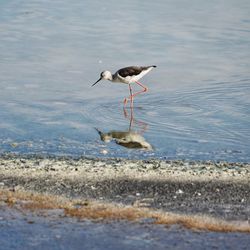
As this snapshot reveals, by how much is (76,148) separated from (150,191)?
8.12ft

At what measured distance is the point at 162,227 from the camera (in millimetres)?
8727

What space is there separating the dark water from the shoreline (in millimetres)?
647

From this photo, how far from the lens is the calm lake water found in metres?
12.7

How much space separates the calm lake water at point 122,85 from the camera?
12711 mm

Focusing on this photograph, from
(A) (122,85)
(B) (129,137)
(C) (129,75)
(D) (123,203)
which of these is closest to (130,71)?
(C) (129,75)

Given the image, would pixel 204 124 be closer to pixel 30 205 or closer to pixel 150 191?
pixel 150 191

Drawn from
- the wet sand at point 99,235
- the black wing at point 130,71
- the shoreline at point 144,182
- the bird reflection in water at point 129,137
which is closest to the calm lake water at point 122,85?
the bird reflection in water at point 129,137

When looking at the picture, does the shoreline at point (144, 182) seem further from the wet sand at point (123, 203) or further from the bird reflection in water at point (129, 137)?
the bird reflection in water at point (129, 137)

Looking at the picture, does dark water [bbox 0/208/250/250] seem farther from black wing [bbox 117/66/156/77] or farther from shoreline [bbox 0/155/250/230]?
black wing [bbox 117/66/156/77]

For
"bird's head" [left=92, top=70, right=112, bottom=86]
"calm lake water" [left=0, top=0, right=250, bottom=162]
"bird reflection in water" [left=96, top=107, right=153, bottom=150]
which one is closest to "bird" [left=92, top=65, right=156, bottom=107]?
"bird's head" [left=92, top=70, right=112, bottom=86]

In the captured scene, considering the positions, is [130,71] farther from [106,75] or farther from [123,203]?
[123,203]

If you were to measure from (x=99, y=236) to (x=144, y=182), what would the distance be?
2.03 metres

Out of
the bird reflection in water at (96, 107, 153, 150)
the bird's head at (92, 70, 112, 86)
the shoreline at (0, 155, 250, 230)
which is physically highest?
the bird's head at (92, 70, 112, 86)

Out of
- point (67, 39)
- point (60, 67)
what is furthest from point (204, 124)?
point (67, 39)
